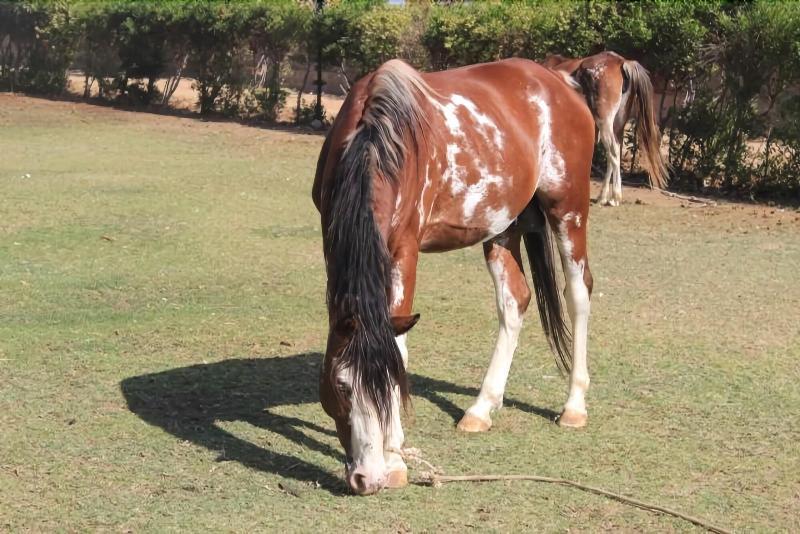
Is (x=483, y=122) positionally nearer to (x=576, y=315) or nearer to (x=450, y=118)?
(x=450, y=118)

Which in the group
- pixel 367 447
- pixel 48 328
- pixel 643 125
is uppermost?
pixel 643 125

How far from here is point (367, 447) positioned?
14.1ft

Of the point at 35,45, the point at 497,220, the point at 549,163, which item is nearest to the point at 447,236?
the point at 497,220

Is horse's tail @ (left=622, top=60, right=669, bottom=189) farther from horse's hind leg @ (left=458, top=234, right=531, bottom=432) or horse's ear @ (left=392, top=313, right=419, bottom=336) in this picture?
horse's ear @ (left=392, top=313, right=419, bottom=336)

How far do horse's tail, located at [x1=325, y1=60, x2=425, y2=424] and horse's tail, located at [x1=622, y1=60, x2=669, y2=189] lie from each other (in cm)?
597

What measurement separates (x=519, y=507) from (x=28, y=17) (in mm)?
26813

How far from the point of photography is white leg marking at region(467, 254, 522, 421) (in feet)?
18.8

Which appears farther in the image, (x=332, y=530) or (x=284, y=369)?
(x=284, y=369)

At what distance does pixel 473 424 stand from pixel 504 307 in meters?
0.69

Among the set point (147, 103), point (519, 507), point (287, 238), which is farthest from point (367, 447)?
point (147, 103)

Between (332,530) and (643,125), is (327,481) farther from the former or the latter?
(643,125)

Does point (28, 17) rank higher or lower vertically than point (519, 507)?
higher

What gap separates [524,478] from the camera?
4910mm

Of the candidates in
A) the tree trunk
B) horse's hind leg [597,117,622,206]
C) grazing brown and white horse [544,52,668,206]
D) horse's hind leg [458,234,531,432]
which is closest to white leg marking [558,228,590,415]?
horse's hind leg [458,234,531,432]
